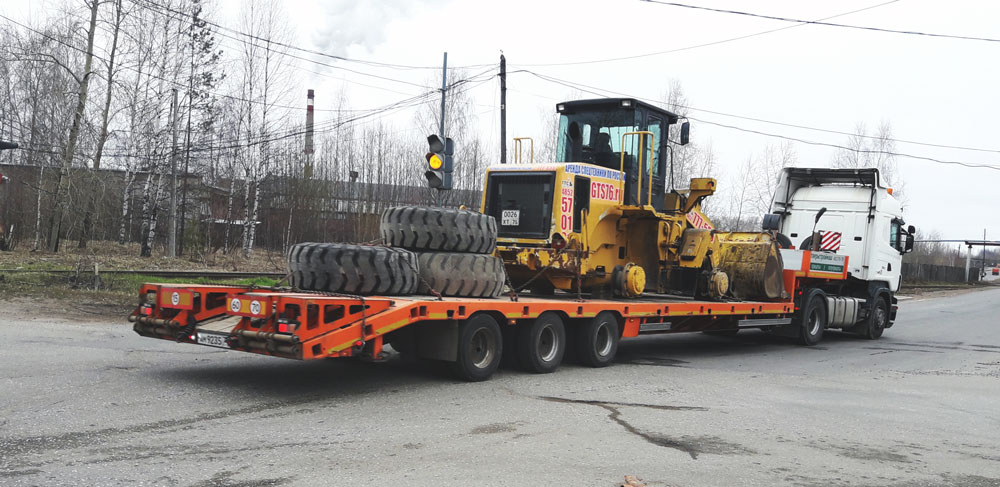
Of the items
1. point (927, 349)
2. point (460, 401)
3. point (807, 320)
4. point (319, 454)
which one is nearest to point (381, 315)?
point (460, 401)

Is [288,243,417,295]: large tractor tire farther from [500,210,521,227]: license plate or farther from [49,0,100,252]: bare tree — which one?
[49,0,100,252]: bare tree

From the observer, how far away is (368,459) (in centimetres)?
561

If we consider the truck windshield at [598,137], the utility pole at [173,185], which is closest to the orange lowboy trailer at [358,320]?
the truck windshield at [598,137]

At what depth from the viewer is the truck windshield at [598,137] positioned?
1240 centimetres

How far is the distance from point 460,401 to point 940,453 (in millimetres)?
4231

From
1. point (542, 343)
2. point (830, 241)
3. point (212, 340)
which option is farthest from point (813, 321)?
point (212, 340)

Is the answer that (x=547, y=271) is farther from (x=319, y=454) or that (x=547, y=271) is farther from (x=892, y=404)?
(x=319, y=454)

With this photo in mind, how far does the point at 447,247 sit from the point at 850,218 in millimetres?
10969

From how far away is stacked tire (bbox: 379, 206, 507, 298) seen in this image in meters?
9.01

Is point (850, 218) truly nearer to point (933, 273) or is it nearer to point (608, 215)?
point (608, 215)

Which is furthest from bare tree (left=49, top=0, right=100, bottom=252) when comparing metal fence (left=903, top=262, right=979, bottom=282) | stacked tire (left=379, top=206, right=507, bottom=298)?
metal fence (left=903, top=262, right=979, bottom=282)

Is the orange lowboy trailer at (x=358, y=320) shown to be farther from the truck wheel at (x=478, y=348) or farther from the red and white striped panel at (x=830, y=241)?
the red and white striped panel at (x=830, y=241)

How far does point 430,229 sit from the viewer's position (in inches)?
364

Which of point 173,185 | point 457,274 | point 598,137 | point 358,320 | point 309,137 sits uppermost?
point 309,137
